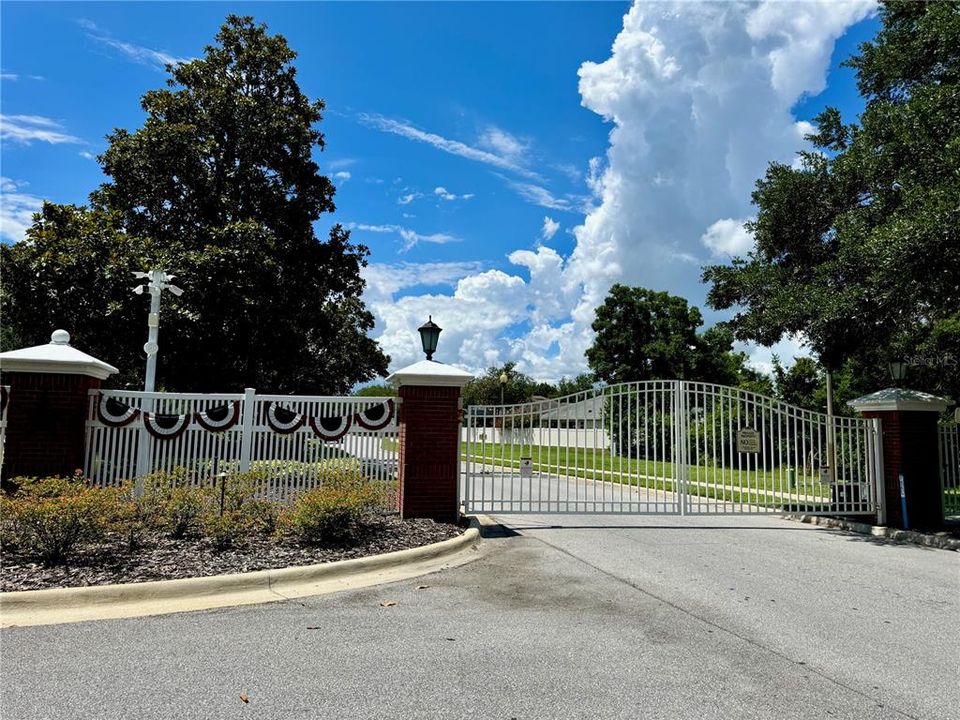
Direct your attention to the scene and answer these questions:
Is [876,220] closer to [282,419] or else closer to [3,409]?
[282,419]

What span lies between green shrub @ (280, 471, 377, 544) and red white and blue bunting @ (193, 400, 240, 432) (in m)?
2.11

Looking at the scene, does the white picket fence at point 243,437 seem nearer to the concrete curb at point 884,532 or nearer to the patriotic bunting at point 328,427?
the patriotic bunting at point 328,427

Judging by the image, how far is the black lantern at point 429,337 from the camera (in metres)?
10.9

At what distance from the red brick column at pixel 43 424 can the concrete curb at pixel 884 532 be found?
39.8ft

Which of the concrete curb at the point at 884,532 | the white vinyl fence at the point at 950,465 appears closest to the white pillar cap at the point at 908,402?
the white vinyl fence at the point at 950,465

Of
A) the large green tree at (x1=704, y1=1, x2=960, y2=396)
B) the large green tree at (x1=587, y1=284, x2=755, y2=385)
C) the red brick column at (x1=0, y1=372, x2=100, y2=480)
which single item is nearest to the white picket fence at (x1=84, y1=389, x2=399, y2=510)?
the red brick column at (x1=0, y1=372, x2=100, y2=480)

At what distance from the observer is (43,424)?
8.60 metres

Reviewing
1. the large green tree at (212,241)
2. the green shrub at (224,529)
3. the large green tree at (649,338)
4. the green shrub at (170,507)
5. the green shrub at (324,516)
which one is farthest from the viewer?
the large green tree at (649,338)

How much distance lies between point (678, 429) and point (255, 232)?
43.7 ft

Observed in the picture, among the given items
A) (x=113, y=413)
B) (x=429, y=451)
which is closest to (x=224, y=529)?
(x=429, y=451)

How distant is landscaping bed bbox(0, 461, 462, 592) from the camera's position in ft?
20.0

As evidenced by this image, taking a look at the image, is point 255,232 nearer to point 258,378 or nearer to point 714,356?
point 258,378

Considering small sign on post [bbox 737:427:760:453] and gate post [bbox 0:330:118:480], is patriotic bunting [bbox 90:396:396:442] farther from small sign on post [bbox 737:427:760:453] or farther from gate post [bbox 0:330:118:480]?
small sign on post [bbox 737:427:760:453]

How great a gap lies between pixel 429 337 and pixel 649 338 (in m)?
37.4
